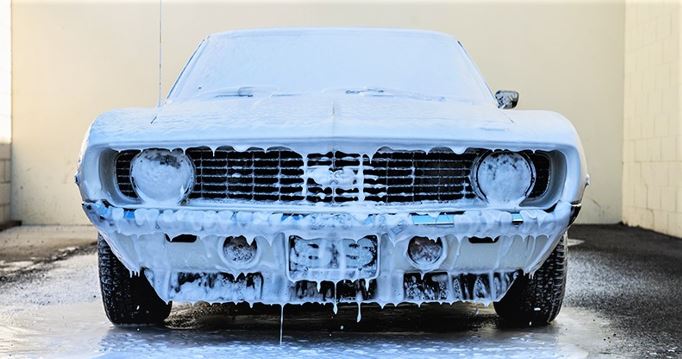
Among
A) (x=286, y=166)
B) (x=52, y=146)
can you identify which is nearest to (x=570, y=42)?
(x=52, y=146)

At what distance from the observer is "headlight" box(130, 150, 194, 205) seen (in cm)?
383

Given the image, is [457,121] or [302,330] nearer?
[457,121]

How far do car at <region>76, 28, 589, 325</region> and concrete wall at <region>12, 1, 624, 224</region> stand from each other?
653cm

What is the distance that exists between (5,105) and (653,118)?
6.32 metres

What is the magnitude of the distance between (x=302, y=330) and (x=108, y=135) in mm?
1149

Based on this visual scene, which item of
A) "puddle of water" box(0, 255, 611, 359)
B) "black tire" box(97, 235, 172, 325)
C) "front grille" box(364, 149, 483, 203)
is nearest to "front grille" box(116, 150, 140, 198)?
"black tire" box(97, 235, 172, 325)

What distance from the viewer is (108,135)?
3816 millimetres

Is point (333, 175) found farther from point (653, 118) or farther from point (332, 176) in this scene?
point (653, 118)

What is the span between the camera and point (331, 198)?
371 cm

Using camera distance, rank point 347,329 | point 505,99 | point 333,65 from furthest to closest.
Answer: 1. point 333,65
2. point 505,99
3. point 347,329

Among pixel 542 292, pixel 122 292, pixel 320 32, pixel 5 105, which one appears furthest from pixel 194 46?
pixel 542 292

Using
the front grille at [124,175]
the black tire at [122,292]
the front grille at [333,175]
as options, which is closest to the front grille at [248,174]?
the front grille at [333,175]

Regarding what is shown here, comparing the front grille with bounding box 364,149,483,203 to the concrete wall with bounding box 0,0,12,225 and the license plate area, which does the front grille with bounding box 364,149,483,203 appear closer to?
the license plate area

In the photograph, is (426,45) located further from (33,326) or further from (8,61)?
(8,61)
